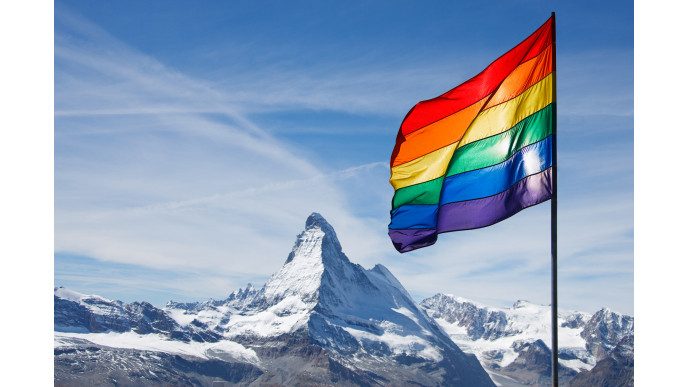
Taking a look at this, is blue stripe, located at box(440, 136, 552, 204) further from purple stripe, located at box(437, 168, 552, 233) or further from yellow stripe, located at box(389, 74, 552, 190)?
yellow stripe, located at box(389, 74, 552, 190)

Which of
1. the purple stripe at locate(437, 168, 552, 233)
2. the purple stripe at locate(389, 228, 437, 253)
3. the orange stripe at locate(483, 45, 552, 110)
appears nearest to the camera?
the purple stripe at locate(437, 168, 552, 233)

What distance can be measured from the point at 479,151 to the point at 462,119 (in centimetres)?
150

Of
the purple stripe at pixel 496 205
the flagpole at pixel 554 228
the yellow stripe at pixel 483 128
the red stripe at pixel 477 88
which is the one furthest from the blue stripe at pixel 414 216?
the flagpole at pixel 554 228

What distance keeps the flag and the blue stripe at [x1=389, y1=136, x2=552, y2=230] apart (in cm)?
2

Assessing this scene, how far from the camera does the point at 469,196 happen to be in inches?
899

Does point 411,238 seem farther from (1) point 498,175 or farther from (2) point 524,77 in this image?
(2) point 524,77

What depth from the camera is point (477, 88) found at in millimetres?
23141

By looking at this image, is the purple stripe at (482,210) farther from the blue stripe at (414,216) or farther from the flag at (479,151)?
the blue stripe at (414,216)

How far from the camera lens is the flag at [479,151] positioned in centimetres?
2050

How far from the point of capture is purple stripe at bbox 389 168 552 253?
1997cm

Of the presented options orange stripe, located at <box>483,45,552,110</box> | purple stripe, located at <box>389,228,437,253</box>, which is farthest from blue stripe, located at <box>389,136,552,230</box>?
orange stripe, located at <box>483,45,552,110</box>
